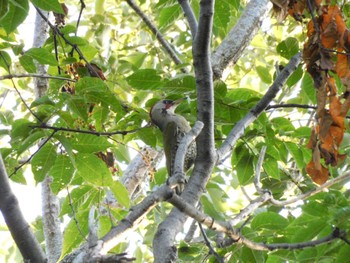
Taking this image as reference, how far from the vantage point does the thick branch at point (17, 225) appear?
201cm

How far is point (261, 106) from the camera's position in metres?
2.71

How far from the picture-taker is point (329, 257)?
2504 mm

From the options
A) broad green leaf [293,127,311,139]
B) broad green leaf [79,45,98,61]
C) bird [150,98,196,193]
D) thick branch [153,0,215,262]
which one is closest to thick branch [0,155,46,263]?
thick branch [153,0,215,262]

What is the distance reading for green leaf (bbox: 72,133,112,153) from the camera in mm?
2777

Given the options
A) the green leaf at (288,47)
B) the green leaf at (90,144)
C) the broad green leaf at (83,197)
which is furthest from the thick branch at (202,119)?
the broad green leaf at (83,197)

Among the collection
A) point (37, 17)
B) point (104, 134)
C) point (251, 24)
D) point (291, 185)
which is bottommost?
point (291, 185)

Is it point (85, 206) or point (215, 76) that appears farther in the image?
point (215, 76)

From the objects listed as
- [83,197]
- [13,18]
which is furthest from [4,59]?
[83,197]

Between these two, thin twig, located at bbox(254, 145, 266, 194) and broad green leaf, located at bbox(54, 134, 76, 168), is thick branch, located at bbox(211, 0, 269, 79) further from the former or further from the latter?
broad green leaf, located at bbox(54, 134, 76, 168)

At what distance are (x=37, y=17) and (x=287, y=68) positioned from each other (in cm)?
253

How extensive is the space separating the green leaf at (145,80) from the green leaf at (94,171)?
0.46m

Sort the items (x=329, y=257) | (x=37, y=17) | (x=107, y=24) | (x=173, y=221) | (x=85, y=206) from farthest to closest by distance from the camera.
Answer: (x=107, y=24)
(x=37, y=17)
(x=85, y=206)
(x=329, y=257)
(x=173, y=221)

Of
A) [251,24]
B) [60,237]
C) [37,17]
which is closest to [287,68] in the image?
[251,24]

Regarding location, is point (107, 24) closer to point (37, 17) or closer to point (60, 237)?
point (37, 17)
